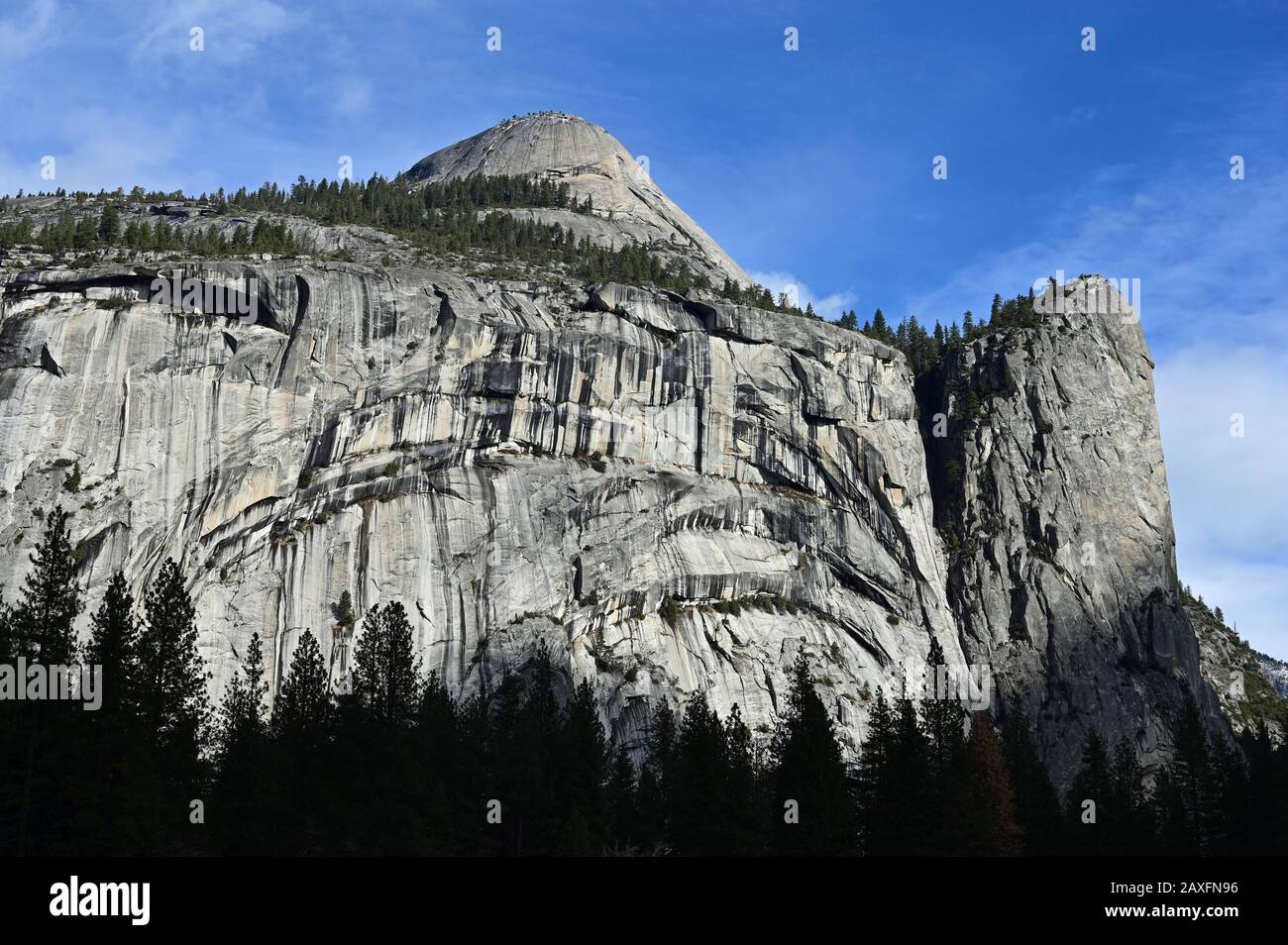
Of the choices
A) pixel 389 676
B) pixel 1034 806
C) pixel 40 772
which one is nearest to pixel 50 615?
pixel 40 772

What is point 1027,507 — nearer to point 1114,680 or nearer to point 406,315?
point 1114,680

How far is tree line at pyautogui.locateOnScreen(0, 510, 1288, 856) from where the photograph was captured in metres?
50.8

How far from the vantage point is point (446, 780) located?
222 feet

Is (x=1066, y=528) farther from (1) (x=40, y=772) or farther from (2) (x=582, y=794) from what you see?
(1) (x=40, y=772)

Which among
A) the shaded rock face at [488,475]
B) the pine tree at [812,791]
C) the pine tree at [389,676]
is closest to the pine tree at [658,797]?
the pine tree at [812,791]

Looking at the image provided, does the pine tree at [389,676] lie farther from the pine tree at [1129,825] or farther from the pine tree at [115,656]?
the pine tree at [1129,825]

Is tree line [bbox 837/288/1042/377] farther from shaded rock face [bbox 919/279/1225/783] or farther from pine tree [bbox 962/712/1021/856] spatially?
pine tree [bbox 962/712/1021/856]

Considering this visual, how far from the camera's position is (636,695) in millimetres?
109938

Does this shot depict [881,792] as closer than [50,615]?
No

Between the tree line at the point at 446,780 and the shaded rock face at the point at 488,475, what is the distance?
23001 millimetres

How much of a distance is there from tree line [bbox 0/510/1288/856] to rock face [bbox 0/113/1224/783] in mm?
24021

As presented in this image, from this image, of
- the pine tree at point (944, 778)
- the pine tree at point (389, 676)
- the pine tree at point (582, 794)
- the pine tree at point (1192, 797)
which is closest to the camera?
the pine tree at point (582, 794)

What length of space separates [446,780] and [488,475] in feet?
162

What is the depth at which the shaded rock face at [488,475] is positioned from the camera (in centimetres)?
10419
